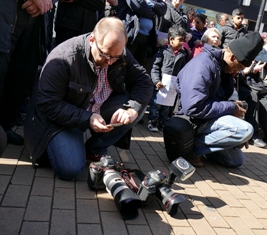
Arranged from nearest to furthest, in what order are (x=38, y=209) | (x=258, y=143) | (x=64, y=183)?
(x=38, y=209) < (x=64, y=183) < (x=258, y=143)

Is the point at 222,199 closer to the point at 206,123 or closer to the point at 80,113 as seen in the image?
the point at 206,123

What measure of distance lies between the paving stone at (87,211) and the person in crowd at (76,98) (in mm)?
362

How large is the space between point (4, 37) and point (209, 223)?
2.20 meters

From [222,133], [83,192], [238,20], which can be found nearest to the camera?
[83,192]

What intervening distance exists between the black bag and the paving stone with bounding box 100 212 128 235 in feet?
4.47

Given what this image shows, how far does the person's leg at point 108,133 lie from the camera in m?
3.34

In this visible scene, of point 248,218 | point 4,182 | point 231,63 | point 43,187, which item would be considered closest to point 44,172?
point 43,187

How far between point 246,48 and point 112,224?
7.55ft

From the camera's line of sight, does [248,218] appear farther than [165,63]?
No

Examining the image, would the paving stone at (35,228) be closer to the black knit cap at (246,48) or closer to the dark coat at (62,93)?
the dark coat at (62,93)

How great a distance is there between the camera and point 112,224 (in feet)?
8.14

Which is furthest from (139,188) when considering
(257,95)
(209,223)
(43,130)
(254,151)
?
(257,95)

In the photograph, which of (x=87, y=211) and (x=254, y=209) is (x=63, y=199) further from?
(x=254, y=209)

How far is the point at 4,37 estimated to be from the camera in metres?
2.86
